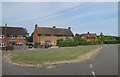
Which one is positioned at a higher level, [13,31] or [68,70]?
[13,31]

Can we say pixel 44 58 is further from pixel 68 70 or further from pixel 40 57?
pixel 68 70

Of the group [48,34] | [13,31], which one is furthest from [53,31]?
[13,31]

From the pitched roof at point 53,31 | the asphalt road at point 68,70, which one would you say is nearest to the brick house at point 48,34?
the pitched roof at point 53,31

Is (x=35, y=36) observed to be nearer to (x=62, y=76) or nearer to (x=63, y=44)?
(x=63, y=44)

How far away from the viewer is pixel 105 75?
777 centimetres

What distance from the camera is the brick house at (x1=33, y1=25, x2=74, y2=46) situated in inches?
2233

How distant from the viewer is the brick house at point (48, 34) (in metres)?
56.7

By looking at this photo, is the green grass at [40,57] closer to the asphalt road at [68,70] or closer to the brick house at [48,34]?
the asphalt road at [68,70]

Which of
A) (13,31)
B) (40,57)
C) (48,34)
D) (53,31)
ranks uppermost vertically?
(53,31)

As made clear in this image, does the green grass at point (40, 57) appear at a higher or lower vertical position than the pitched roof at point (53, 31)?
lower

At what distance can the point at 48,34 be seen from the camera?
2302 inches

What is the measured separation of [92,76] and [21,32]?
48.9m

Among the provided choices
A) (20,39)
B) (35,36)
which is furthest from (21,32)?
Result: (35,36)

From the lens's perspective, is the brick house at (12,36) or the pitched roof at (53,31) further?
the pitched roof at (53,31)
